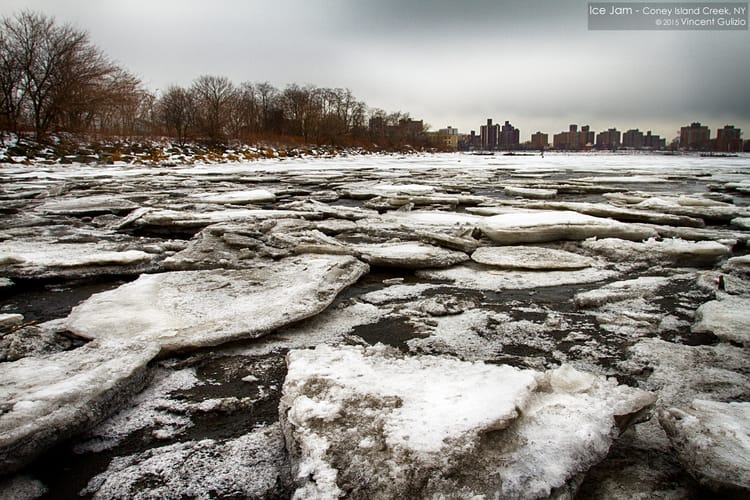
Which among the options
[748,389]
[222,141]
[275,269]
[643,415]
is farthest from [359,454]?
[222,141]

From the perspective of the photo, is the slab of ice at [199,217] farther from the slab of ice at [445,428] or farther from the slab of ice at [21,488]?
the slab of ice at [21,488]

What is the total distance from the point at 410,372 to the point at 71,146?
707 inches

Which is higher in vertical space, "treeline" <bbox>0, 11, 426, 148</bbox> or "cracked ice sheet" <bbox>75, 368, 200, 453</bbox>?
"treeline" <bbox>0, 11, 426, 148</bbox>

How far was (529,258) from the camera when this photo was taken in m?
2.24

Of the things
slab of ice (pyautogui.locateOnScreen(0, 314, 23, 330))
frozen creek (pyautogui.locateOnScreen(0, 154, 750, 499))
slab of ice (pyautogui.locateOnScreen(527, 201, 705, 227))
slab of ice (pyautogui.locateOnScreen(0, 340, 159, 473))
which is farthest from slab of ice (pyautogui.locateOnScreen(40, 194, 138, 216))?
slab of ice (pyautogui.locateOnScreen(527, 201, 705, 227))

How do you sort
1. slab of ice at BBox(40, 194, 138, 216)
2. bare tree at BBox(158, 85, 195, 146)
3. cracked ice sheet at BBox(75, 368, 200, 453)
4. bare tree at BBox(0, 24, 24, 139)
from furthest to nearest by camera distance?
bare tree at BBox(158, 85, 195, 146) < bare tree at BBox(0, 24, 24, 139) < slab of ice at BBox(40, 194, 138, 216) < cracked ice sheet at BBox(75, 368, 200, 453)

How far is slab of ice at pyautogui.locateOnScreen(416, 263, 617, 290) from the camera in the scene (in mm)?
1927

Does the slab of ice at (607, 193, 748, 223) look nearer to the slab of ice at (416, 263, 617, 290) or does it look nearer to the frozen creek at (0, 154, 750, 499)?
the frozen creek at (0, 154, 750, 499)

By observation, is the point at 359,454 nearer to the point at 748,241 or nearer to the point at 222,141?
the point at 748,241

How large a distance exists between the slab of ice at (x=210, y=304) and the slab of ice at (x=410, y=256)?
0.18 m

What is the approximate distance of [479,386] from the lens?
961mm

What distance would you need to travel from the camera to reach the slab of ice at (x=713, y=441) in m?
0.68

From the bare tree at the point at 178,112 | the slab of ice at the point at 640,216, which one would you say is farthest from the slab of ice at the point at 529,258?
the bare tree at the point at 178,112

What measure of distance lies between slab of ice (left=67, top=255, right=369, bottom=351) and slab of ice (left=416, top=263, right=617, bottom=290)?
0.43 meters
